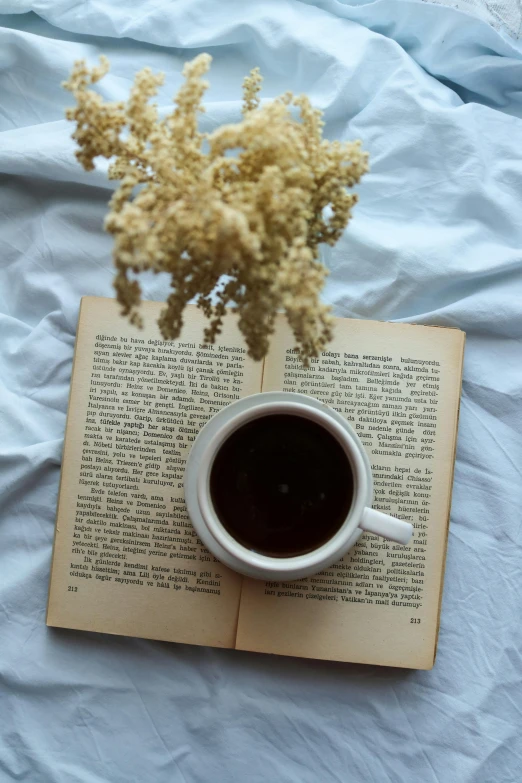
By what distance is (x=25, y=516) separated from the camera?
0.90 meters

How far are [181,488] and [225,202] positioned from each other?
1.44 feet

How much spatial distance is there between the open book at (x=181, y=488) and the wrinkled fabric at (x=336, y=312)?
0.04 m

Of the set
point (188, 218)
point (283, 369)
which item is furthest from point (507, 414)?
point (188, 218)

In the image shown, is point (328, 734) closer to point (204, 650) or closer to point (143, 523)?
point (204, 650)

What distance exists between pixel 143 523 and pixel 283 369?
0.84 feet

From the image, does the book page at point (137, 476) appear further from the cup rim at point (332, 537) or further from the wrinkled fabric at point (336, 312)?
the cup rim at point (332, 537)

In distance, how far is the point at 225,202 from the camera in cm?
52

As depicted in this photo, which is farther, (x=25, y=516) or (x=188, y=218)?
(x=25, y=516)

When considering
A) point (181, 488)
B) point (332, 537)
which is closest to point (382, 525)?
point (332, 537)

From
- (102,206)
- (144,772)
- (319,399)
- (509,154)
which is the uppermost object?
(509,154)

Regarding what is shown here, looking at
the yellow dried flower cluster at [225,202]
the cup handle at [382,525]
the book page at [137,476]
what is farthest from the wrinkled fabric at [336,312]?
the yellow dried flower cluster at [225,202]

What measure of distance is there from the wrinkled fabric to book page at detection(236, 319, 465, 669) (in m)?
0.04

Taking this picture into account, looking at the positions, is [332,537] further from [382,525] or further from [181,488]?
[181,488]

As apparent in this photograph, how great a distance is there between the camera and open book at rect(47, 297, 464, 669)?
85 centimetres
